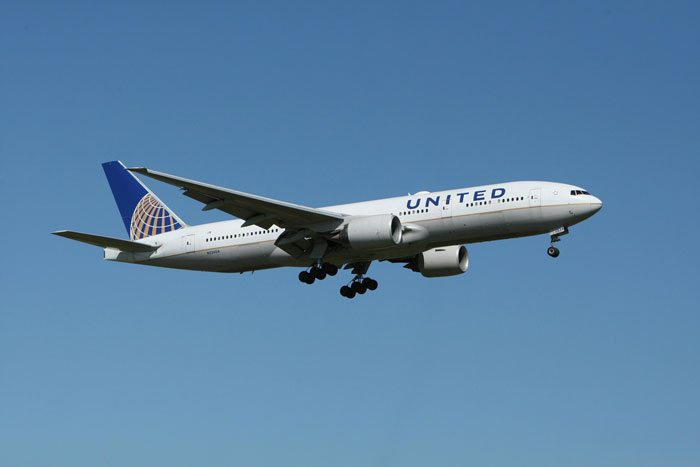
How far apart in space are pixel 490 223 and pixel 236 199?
9.58 metres

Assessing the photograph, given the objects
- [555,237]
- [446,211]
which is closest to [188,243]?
[446,211]

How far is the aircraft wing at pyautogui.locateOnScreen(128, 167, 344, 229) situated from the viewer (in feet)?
112

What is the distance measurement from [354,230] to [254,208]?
3954 millimetres

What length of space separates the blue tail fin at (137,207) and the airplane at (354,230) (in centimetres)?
34

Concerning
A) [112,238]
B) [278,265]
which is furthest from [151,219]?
[278,265]

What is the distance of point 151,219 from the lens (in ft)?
143

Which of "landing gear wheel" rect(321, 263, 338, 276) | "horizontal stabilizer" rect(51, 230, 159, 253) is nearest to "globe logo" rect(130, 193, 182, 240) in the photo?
"horizontal stabilizer" rect(51, 230, 159, 253)

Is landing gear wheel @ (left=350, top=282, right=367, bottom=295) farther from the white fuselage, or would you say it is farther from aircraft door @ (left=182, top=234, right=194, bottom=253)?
aircraft door @ (left=182, top=234, right=194, bottom=253)

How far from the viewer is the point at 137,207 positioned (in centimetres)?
4497

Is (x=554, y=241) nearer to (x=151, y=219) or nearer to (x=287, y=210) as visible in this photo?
(x=287, y=210)

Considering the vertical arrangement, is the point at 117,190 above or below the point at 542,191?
above

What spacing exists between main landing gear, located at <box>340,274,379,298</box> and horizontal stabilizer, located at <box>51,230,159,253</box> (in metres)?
8.54

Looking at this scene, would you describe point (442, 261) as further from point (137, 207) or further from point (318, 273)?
point (137, 207)

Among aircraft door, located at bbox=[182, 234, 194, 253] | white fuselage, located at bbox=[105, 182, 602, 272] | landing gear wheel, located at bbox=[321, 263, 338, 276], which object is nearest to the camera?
white fuselage, located at bbox=[105, 182, 602, 272]
